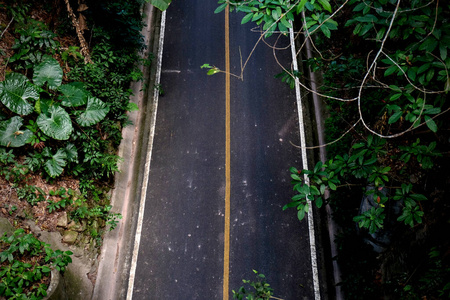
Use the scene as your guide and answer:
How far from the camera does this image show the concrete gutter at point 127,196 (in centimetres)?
685

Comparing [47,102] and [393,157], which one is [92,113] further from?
[393,157]

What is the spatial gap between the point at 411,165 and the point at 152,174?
5.71 m

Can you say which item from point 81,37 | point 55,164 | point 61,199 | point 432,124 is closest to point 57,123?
point 55,164

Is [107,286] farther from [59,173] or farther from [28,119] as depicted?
[28,119]

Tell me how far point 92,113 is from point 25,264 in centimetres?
315

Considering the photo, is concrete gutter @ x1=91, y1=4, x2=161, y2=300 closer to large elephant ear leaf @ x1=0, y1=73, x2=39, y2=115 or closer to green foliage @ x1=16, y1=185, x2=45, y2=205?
green foliage @ x1=16, y1=185, x2=45, y2=205

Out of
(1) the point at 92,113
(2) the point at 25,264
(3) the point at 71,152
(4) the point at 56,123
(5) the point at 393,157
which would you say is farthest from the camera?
(1) the point at 92,113

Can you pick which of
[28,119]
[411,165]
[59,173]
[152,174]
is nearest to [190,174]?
[152,174]

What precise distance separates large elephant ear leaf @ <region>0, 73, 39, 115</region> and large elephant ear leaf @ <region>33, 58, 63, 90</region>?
0.82 ft

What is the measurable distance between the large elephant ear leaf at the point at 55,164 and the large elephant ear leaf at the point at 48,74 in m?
1.38

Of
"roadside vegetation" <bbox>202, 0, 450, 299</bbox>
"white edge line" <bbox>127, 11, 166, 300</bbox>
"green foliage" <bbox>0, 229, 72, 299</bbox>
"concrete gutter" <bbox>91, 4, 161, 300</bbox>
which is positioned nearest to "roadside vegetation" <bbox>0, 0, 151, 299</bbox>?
"green foliage" <bbox>0, 229, 72, 299</bbox>

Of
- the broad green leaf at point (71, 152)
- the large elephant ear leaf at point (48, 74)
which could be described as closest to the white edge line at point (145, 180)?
the broad green leaf at point (71, 152)

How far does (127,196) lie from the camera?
786 cm

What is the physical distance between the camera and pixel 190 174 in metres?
8.05
